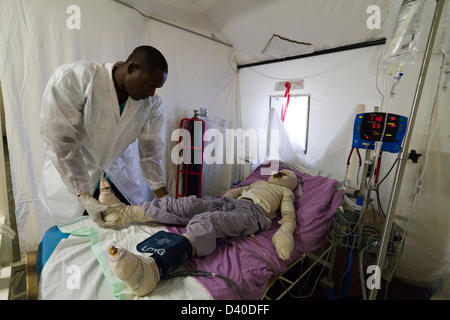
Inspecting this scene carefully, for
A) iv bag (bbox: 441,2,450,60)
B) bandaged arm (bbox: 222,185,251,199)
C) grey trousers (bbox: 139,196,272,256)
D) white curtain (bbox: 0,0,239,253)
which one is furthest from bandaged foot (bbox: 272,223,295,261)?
white curtain (bbox: 0,0,239,253)

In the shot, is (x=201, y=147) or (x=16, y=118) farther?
(x=201, y=147)

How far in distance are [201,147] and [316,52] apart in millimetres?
1521

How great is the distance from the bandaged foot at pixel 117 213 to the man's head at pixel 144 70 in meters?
0.57

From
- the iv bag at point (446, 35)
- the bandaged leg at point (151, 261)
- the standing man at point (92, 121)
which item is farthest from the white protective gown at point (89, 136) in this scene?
the iv bag at point (446, 35)

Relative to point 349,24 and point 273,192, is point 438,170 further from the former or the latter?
point 349,24

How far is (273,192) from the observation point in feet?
5.42

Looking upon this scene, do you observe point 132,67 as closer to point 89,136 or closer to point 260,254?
point 89,136

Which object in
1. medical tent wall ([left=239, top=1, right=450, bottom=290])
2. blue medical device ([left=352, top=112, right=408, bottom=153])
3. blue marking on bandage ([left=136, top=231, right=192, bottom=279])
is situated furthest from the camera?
medical tent wall ([left=239, top=1, right=450, bottom=290])

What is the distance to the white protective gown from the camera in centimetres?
105

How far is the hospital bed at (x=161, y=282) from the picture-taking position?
2.50 feet

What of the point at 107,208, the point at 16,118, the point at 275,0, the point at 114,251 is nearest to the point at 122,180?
the point at 107,208
